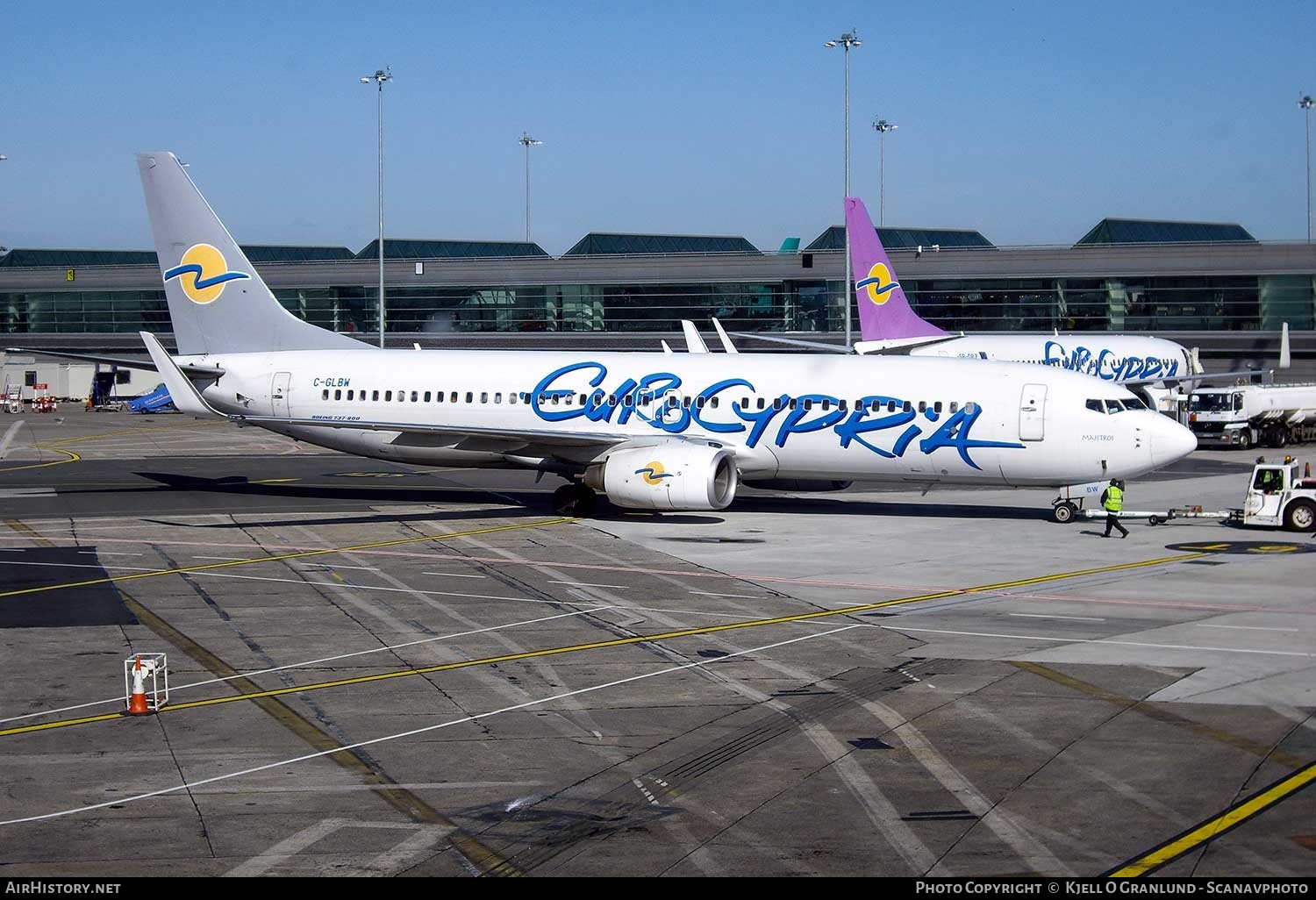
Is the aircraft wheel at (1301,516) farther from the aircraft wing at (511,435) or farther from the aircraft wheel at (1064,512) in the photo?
the aircraft wing at (511,435)

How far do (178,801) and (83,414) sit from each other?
81.2 meters

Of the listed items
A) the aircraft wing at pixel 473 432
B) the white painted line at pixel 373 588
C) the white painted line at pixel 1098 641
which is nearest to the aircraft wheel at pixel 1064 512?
the aircraft wing at pixel 473 432

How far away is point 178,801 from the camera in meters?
14.3

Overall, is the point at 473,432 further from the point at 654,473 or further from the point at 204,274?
the point at 204,274

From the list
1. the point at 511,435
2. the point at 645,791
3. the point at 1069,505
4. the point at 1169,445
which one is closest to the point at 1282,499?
the point at 1169,445

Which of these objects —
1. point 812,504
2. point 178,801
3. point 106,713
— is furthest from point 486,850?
point 812,504

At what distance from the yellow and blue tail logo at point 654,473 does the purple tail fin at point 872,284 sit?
32092 millimetres

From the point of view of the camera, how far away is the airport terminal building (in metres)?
86.4

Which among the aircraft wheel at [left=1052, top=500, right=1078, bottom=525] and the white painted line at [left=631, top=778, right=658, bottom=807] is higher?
the aircraft wheel at [left=1052, top=500, right=1078, bottom=525]

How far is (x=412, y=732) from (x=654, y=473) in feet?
63.0

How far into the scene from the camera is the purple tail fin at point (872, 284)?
65938 mm

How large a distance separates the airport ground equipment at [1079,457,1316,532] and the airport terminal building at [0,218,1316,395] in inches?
2090

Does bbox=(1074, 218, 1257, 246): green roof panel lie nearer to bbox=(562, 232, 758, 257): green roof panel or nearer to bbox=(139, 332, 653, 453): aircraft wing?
bbox=(562, 232, 758, 257): green roof panel

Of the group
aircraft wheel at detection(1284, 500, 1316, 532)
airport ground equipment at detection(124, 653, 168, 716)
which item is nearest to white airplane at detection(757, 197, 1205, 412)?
aircraft wheel at detection(1284, 500, 1316, 532)
